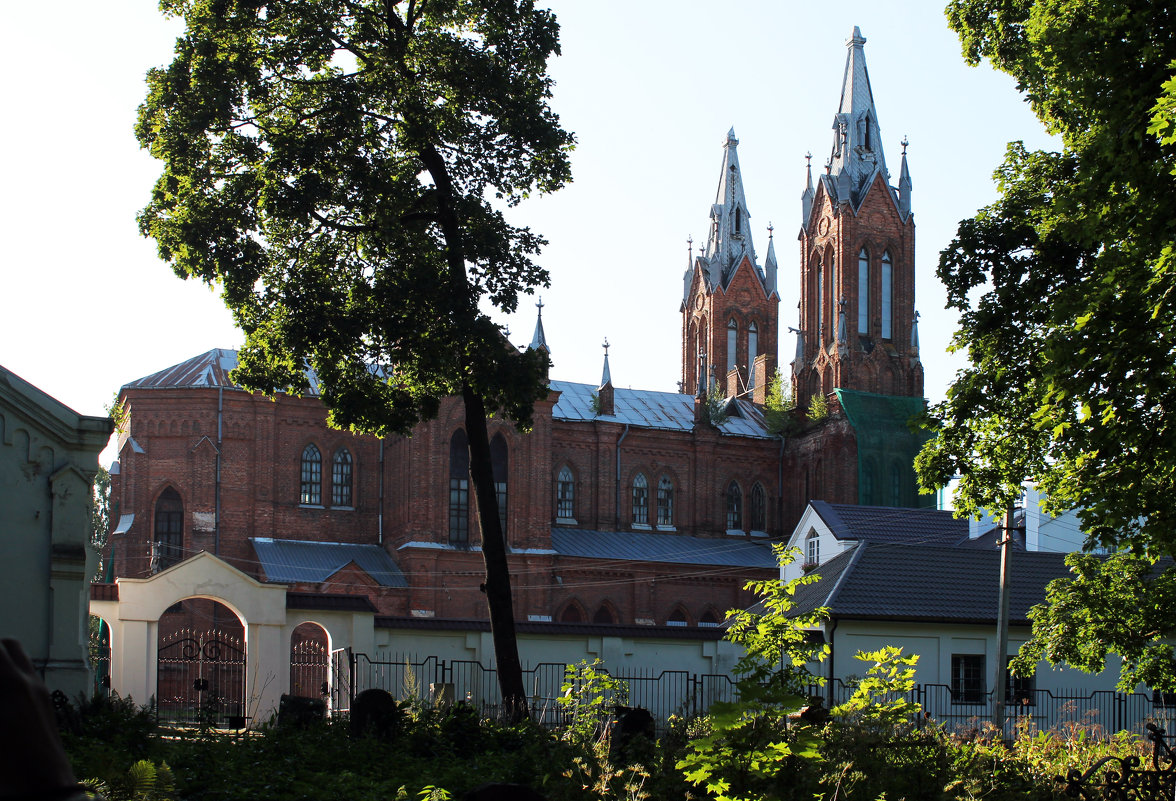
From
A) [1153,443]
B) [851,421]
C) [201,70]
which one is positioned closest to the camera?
[1153,443]

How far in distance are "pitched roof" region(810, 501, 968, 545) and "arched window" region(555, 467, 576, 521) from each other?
1233 cm

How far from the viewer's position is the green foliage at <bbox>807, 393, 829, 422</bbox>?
5156 centimetres

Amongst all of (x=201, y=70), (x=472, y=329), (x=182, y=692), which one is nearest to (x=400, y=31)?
(x=201, y=70)

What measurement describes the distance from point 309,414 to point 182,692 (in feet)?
40.1

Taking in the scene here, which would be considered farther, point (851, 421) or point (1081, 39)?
point (851, 421)

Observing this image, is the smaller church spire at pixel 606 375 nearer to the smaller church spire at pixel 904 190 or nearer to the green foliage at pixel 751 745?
the smaller church spire at pixel 904 190

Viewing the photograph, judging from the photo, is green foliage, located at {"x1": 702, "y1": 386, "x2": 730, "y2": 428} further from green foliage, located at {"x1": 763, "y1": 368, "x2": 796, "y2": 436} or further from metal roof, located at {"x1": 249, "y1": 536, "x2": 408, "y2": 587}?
metal roof, located at {"x1": 249, "y1": 536, "x2": 408, "y2": 587}

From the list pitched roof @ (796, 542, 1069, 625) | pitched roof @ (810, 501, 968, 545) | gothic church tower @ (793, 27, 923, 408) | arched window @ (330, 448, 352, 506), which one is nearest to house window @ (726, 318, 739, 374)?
gothic church tower @ (793, 27, 923, 408)

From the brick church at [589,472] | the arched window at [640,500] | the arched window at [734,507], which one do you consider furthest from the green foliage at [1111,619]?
the arched window at [734,507]

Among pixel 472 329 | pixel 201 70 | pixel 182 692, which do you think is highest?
pixel 201 70

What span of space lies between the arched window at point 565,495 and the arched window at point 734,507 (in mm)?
7132

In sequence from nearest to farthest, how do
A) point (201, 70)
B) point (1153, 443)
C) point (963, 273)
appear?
1. point (1153, 443)
2. point (963, 273)
3. point (201, 70)

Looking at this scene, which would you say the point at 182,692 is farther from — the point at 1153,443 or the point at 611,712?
the point at 1153,443

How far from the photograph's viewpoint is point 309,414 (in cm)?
4462
